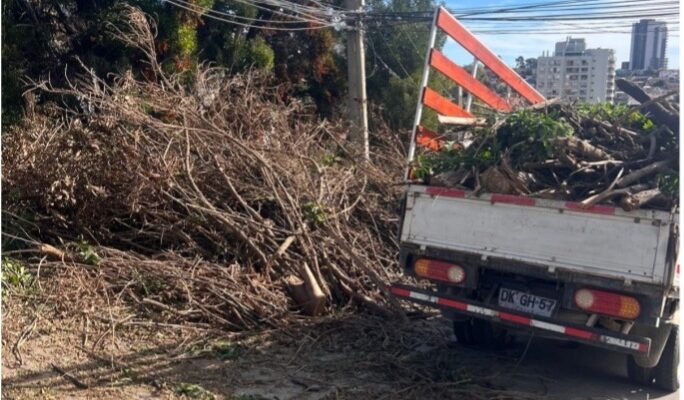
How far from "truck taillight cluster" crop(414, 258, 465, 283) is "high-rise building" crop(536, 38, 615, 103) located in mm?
5184

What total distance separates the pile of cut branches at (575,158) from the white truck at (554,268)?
0.15m

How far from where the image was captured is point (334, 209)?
771 cm

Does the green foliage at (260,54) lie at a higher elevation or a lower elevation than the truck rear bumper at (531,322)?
higher

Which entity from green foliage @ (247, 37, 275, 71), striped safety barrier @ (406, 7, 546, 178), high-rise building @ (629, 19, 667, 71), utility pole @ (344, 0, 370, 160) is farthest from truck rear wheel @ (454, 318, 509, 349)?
green foliage @ (247, 37, 275, 71)

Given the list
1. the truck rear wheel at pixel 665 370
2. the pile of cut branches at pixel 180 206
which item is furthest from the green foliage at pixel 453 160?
the truck rear wheel at pixel 665 370

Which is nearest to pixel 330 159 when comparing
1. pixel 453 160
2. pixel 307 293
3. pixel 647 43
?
pixel 307 293

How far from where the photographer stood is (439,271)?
590 centimetres

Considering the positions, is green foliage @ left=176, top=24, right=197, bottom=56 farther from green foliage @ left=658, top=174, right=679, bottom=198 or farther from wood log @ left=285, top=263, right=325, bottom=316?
green foliage @ left=658, top=174, right=679, bottom=198

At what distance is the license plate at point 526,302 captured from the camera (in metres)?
5.59

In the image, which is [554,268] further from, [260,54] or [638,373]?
[260,54]

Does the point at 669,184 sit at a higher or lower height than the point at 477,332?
higher

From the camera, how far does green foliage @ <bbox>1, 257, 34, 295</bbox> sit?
21.6 ft

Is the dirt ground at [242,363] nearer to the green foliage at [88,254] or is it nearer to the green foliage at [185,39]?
the green foliage at [88,254]

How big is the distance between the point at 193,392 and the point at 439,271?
6.59 ft
